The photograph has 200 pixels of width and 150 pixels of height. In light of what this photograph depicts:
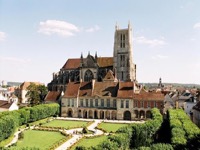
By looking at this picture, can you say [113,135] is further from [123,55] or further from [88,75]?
[123,55]

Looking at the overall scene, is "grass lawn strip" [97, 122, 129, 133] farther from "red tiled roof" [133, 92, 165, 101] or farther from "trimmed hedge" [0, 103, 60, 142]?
"trimmed hedge" [0, 103, 60, 142]

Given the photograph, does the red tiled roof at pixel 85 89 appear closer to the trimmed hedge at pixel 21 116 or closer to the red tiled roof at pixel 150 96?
the trimmed hedge at pixel 21 116

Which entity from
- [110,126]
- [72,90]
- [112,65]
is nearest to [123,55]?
[112,65]

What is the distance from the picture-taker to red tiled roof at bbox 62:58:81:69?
310ft

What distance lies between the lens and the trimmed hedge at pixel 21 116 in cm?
4191

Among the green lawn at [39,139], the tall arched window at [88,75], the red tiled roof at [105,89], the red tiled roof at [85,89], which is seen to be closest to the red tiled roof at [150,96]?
the red tiled roof at [105,89]

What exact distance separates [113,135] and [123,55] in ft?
199

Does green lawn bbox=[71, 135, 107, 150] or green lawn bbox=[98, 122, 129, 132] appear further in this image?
green lawn bbox=[98, 122, 129, 132]

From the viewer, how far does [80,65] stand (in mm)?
89000

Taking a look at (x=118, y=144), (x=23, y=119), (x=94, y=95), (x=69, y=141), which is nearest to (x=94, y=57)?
(x=94, y=95)

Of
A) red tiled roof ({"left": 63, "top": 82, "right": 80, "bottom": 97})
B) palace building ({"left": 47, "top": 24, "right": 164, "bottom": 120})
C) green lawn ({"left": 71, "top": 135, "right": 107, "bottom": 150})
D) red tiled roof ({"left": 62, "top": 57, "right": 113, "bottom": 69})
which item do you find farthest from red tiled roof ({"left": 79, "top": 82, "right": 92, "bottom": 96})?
green lawn ({"left": 71, "top": 135, "right": 107, "bottom": 150})

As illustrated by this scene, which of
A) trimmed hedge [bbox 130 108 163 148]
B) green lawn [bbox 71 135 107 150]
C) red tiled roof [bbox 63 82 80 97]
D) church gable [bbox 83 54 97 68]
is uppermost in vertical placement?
Answer: church gable [bbox 83 54 97 68]

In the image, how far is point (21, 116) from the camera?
53938 mm

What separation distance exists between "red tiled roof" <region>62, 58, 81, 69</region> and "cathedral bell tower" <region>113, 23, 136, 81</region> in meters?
14.6
